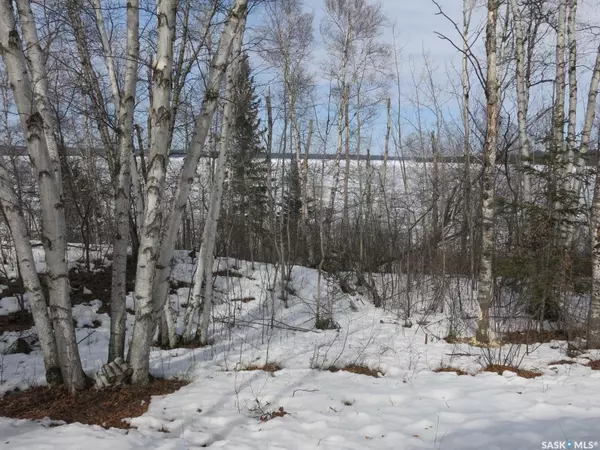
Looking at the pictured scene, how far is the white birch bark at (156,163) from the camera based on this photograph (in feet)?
13.3

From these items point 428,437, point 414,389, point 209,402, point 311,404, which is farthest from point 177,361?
point 428,437

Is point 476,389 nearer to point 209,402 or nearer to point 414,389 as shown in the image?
point 414,389

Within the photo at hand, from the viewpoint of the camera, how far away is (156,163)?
4.08 meters

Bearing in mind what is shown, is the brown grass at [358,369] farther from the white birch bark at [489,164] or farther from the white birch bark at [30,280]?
the white birch bark at [30,280]

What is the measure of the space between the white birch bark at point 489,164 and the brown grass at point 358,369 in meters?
2.13

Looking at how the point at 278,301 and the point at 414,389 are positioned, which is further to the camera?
the point at 278,301

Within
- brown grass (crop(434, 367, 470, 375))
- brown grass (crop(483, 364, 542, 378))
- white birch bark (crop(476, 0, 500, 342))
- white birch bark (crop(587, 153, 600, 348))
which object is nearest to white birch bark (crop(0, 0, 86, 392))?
brown grass (crop(434, 367, 470, 375))

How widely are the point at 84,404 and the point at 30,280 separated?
4.07 feet

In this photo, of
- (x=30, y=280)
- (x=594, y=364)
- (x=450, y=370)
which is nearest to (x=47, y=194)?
(x=30, y=280)

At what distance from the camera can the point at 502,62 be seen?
10883 millimetres

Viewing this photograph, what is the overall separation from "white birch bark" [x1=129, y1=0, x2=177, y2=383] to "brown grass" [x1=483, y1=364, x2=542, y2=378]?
3.96m

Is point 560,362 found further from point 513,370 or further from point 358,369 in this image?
point 358,369

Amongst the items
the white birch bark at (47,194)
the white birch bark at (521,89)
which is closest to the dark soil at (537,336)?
the white birch bark at (521,89)

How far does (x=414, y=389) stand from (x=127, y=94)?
173 inches
